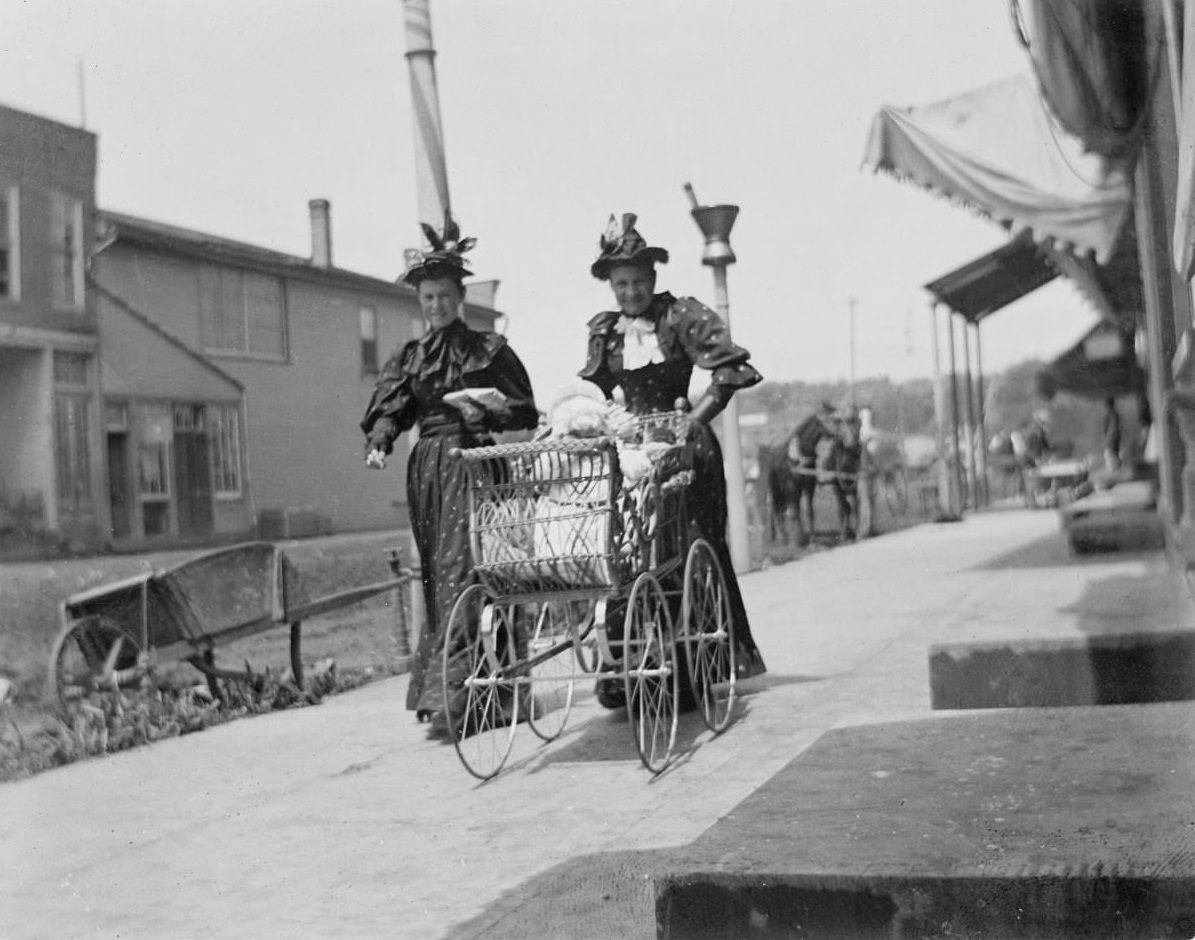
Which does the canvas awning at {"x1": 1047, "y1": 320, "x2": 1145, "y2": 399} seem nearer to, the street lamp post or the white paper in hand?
the street lamp post

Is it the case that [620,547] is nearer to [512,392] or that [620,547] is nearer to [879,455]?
[512,392]

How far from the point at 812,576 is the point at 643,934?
910 cm

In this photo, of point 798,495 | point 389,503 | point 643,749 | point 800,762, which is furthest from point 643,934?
point 798,495

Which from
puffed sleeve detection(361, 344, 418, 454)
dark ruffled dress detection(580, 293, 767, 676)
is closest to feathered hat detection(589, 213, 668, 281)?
dark ruffled dress detection(580, 293, 767, 676)

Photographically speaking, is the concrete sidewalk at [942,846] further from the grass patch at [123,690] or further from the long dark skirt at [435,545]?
the grass patch at [123,690]

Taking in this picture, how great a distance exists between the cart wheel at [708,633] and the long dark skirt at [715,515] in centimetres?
9

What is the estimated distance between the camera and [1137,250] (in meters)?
6.38

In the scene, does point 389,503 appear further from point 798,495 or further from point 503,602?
point 798,495

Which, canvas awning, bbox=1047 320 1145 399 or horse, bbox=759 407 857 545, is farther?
horse, bbox=759 407 857 545

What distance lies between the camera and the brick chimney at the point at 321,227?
274 inches

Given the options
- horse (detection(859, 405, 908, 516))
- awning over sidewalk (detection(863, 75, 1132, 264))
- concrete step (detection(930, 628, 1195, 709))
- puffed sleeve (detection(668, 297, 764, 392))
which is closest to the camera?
concrete step (detection(930, 628, 1195, 709))

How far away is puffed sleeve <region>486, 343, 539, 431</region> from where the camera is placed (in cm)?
613

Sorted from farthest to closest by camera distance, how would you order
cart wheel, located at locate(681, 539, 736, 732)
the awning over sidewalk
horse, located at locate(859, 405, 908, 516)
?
horse, located at locate(859, 405, 908, 516)
cart wheel, located at locate(681, 539, 736, 732)
the awning over sidewalk

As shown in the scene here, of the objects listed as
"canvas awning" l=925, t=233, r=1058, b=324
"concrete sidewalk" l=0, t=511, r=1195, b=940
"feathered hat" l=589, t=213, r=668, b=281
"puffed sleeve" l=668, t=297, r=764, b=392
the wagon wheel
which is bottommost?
"concrete sidewalk" l=0, t=511, r=1195, b=940
